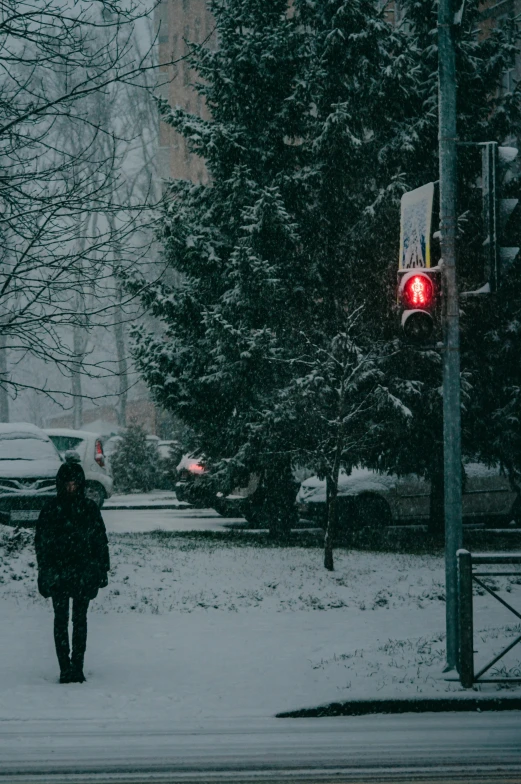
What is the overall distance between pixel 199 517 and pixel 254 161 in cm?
872

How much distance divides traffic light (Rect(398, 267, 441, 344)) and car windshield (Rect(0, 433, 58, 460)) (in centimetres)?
1248

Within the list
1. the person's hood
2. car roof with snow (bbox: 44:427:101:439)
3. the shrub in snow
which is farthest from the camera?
the shrub in snow

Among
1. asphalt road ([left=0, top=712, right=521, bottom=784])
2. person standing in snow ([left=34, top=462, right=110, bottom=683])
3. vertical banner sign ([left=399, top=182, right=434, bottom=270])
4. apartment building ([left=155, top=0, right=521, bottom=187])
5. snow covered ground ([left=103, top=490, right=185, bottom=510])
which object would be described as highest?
apartment building ([left=155, top=0, right=521, bottom=187])

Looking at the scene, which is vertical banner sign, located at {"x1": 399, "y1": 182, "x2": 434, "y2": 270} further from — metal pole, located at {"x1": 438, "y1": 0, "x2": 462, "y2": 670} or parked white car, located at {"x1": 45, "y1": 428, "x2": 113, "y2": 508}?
parked white car, located at {"x1": 45, "y1": 428, "x2": 113, "y2": 508}

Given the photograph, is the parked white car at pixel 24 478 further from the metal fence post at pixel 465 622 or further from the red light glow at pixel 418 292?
the metal fence post at pixel 465 622

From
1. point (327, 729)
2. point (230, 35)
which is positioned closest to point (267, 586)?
point (327, 729)

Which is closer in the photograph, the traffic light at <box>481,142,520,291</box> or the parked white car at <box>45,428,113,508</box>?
the traffic light at <box>481,142,520,291</box>

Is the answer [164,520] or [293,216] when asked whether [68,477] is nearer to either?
[293,216]

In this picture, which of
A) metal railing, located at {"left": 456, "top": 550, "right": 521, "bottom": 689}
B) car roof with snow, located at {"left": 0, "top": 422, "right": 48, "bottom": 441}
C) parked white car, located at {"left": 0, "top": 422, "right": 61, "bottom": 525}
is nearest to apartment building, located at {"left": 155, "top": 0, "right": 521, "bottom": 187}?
car roof with snow, located at {"left": 0, "top": 422, "right": 48, "bottom": 441}

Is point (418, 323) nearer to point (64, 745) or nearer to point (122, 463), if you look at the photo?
point (64, 745)

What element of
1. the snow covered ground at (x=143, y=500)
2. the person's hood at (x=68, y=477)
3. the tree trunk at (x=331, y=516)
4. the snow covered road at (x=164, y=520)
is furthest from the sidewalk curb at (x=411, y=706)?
the snow covered ground at (x=143, y=500)

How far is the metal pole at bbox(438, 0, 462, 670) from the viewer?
859 cm

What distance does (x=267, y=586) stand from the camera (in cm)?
1370

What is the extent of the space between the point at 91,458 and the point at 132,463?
399 inches
